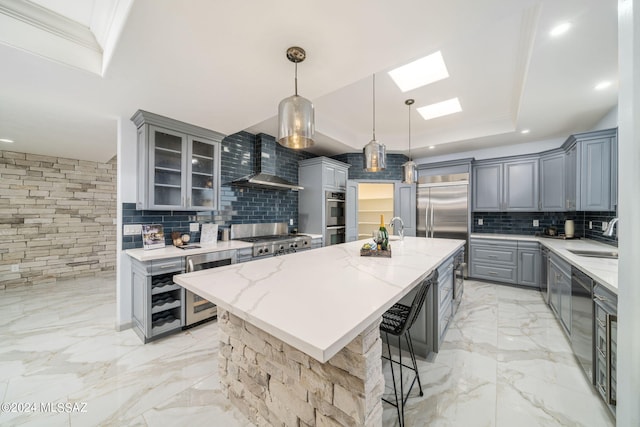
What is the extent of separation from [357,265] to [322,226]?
257 centimetres

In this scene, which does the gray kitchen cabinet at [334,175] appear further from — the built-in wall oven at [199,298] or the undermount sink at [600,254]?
→ the undermount sink at [600,254]

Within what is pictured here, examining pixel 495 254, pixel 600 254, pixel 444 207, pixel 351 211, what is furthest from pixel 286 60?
pixel 495 254

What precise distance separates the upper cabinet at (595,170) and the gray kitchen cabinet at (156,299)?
16.1 feet

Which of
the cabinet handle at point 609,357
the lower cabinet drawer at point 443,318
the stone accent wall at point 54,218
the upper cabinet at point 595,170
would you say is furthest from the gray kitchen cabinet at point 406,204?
the stone accent wall at point 54,218

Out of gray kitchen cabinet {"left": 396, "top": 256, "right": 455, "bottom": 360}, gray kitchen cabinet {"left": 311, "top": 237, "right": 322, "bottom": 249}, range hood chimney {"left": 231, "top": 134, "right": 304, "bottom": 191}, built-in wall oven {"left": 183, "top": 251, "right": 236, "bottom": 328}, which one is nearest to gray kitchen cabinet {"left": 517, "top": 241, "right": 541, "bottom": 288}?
gray kitchen cabinet {"left": 396, "top": 256, "right": 455, "bottom": 360}

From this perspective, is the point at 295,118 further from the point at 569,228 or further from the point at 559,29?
the point at 569,228

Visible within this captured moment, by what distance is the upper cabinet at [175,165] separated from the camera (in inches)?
103

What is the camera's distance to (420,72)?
259 centimetres

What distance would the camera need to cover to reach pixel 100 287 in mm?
4062

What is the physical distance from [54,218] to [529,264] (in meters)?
8.30

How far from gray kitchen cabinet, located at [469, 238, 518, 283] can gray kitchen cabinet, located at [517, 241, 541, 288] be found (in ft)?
0.21

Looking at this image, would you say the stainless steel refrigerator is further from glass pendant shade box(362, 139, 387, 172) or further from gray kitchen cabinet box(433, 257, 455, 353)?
glass pendant shade box(362, 139, 387, 172)

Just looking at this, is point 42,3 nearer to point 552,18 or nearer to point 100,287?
point 552,18

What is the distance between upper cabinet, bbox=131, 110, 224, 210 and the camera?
2.61 metres
